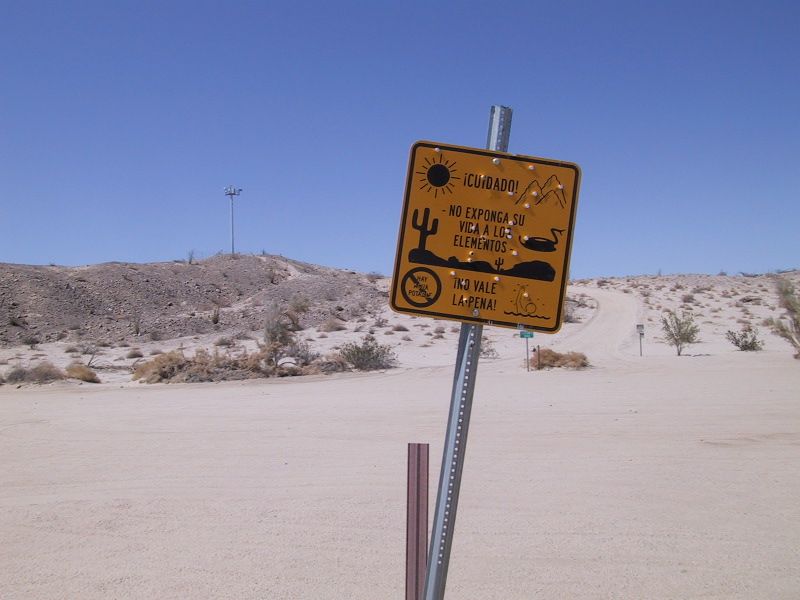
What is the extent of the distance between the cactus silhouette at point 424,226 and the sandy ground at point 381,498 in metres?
3.18

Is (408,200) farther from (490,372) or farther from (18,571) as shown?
(490,372)

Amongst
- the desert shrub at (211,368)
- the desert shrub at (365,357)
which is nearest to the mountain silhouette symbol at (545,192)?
the desert shrub at (211,368)

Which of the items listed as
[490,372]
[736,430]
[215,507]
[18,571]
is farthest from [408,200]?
[490,372]

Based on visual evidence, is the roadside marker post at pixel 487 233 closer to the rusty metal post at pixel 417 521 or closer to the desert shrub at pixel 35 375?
the rusty metal post at pixel 417 521

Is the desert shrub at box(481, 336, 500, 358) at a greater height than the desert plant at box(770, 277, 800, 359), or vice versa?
the desert plant at box(770, 277, 800, 359)

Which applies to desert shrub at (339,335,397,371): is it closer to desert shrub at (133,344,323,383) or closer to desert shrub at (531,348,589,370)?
desert shrub at (133,344,323,383)

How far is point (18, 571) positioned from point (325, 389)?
13.7m

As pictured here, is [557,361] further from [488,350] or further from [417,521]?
[417,521]

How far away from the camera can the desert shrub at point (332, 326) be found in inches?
1511

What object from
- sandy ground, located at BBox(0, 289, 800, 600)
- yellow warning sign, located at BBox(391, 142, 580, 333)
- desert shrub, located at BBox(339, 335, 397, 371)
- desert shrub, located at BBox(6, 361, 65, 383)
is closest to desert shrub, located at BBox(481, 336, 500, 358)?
desert shrub, located at BBox(339, 335, 397, 371)

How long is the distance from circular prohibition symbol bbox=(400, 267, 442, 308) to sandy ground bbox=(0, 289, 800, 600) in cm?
300

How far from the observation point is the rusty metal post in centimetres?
361

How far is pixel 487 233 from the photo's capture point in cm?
336

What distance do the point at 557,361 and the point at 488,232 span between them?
75.2ft
